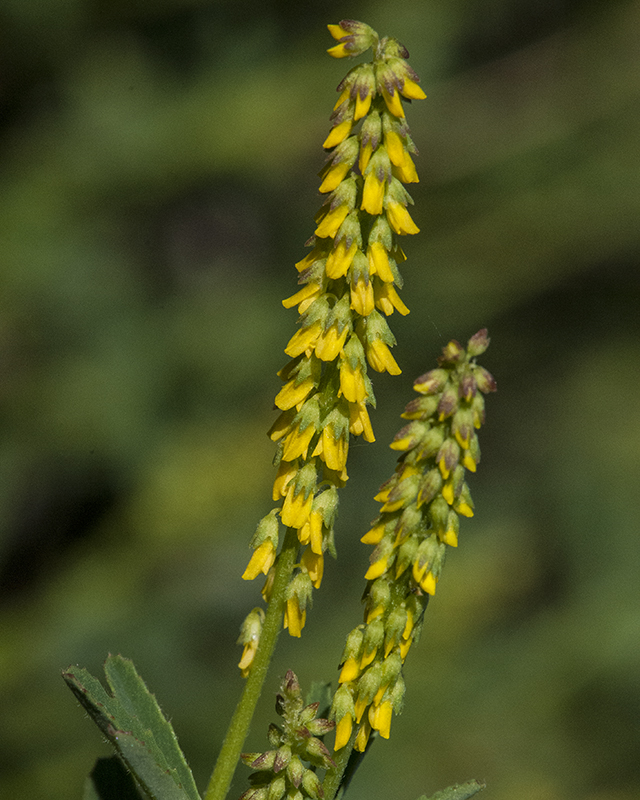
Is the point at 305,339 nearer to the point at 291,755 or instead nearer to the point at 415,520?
the point at 415,520

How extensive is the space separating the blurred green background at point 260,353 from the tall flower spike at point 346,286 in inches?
142

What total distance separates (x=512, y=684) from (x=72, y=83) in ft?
15.2

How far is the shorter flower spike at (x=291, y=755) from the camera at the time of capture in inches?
39.4

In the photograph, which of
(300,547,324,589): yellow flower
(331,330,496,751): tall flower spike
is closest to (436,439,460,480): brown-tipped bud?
(331,330,496,751): tall flower spike

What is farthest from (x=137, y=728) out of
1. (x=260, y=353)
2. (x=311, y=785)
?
(x=260, y=353)

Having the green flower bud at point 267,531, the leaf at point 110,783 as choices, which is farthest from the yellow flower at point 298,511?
the leaf at point 110,783

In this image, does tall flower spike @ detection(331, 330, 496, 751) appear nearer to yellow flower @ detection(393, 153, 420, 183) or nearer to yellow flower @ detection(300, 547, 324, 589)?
yellow flower @ detection(300, 547, 324, 589)

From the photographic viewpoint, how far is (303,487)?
1.03m

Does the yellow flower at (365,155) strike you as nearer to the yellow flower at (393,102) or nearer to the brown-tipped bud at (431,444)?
the yellow flower at (393,102)

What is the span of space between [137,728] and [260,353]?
A: 13.4 ft

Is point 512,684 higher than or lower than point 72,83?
lower

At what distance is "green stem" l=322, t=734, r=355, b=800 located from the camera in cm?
106

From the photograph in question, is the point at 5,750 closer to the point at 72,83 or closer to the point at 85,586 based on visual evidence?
the point at 85,586

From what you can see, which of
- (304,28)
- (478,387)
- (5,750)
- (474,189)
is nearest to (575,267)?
(474,189)
